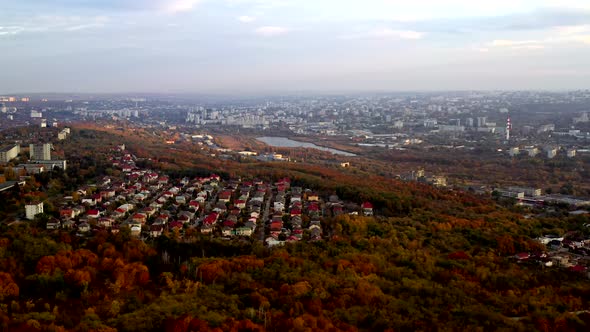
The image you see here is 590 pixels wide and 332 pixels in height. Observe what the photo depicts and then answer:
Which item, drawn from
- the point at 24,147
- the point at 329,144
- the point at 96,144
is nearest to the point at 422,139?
the point at 329,144

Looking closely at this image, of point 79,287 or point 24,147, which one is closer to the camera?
point 79,287

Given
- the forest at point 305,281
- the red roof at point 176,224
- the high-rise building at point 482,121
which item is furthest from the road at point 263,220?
the high-rise building at point 482,121

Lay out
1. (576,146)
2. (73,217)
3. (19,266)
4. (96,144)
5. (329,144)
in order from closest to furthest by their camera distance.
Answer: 1. (19,266)
2. (73,217)
3. (96,144)
4. (576,146)
5. (329,144)

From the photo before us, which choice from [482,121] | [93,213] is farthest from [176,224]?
[482,121]

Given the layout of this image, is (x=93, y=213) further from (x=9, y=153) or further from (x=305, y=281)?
(x=9, y=153)

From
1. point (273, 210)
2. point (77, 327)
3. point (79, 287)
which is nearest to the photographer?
point (77, 327)

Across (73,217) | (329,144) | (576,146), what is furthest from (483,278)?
(329,144)

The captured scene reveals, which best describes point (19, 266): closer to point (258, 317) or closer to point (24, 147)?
point (258, 317)

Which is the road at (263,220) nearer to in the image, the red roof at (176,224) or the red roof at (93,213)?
the red roof at (176,224)
